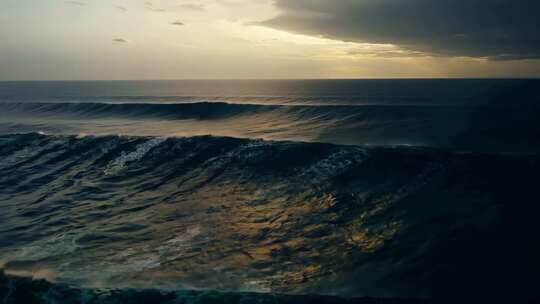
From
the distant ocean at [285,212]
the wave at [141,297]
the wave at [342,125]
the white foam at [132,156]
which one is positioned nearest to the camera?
the wave at [141,297]

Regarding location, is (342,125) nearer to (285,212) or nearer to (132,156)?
(132,156)

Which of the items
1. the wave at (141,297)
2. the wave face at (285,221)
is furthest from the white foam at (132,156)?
the wave at (141,297)

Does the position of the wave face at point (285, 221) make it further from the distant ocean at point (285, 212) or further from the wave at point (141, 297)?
the wave at point (141, 297)

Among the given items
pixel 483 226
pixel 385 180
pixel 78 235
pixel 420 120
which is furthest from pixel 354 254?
pixel 420 120

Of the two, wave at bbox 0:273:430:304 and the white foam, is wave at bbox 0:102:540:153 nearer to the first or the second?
the white foam

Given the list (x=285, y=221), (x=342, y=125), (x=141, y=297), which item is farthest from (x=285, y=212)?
(x=342, y=125)

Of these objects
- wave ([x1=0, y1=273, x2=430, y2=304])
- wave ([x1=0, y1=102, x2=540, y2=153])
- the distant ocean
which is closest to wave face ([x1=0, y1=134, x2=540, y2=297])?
the distant ocean
